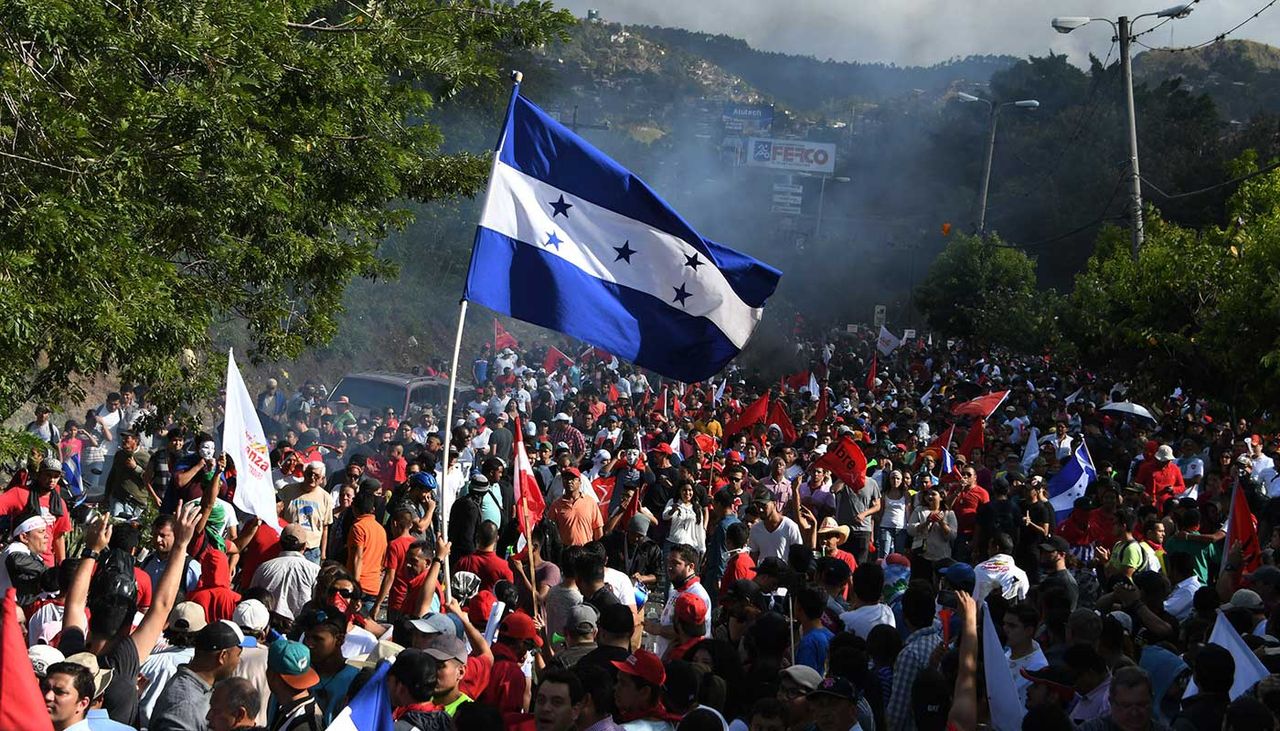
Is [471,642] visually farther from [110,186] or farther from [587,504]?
[587,504]

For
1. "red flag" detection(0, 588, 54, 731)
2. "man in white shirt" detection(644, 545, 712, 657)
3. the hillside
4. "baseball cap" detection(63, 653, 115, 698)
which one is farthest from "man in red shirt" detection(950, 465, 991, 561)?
the hillside

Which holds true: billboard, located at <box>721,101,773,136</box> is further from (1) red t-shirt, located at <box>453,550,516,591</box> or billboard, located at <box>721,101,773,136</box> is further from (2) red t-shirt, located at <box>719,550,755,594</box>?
(1) red t-shirt, located at <box>453,550,516,591</box>

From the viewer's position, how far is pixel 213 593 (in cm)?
779

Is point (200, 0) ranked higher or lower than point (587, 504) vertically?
higher

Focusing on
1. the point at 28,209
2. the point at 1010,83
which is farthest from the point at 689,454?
the point at 1010,83

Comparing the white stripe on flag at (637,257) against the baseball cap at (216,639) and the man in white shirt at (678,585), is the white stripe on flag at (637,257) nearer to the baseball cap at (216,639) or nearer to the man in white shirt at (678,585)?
the man in white shirt at (678,585)

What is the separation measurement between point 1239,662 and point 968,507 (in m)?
7.66

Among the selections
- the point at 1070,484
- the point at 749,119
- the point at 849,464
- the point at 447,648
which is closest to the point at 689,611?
the point at 447,648

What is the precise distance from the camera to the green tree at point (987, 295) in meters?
45.0

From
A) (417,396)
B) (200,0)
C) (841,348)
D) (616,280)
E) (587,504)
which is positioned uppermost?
(200,0)

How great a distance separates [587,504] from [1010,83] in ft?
295

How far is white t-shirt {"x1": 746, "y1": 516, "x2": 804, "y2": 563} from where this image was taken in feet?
37.1

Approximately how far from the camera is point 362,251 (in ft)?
41.2

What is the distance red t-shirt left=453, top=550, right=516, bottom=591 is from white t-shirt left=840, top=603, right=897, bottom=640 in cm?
243
